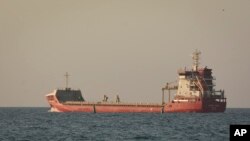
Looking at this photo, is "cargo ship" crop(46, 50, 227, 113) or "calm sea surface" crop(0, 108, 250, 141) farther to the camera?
"cargo ship" crop(46, 50, 227, 113)

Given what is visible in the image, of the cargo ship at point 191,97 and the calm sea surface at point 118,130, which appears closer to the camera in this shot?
the calm sea surface at point 118,130

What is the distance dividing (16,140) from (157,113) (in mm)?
69531

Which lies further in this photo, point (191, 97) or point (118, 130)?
point (191, 97)

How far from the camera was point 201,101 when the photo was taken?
109m

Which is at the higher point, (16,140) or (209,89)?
(209,89)

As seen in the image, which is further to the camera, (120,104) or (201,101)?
(120,104)

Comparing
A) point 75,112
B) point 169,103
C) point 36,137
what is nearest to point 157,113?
point 169,103

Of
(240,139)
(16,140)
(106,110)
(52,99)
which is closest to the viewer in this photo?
(240,139)

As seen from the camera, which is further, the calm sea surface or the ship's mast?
the ship's mast

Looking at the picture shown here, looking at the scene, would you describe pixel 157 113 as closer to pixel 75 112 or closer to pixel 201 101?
pixel 201 101

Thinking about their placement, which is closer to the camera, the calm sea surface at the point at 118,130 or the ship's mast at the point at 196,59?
the calm sea surface at the point at 118,130

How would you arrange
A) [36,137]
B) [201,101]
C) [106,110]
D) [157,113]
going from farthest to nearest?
[106,110], [157,113], [201,101], [36,137]

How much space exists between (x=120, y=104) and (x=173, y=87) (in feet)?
40.3

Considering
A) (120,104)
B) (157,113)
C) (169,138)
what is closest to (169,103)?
(157,113)
